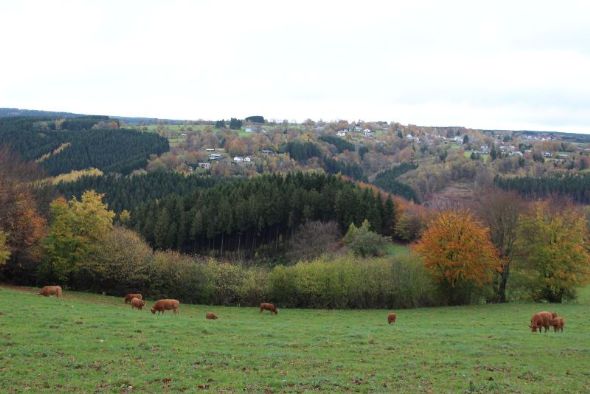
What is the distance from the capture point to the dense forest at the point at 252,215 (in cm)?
9044

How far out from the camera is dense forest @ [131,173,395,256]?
90.4 meters

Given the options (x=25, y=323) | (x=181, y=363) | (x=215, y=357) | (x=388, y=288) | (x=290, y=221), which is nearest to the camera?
(x=181, y=363)

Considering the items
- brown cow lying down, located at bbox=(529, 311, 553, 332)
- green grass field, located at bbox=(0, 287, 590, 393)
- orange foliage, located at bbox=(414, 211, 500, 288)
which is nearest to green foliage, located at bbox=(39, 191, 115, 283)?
green grass field, located at bbox=(0, 287, 590, 393)

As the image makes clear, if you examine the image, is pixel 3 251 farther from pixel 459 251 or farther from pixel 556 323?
pixel 556 323

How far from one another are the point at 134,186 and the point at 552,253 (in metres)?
133

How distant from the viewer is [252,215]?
90.7m

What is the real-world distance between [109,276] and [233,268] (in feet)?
42.3

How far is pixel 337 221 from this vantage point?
9244 cm

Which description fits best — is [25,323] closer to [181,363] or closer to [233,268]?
[181,363]

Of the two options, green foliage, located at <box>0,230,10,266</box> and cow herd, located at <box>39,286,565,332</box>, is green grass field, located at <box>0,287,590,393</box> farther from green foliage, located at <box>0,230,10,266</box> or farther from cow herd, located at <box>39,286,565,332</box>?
green foliage, located at <box>0,230,10,266</box>

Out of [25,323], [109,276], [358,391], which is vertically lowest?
[109,276]

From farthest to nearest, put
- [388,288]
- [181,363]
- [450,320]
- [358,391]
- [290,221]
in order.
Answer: [290,221] → [388,288] → [450,320] → [181,363] → [358,391]

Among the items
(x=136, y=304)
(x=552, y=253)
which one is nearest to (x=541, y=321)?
(x=552, y=253)

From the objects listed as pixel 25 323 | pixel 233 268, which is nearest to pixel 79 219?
pixel 233 268
